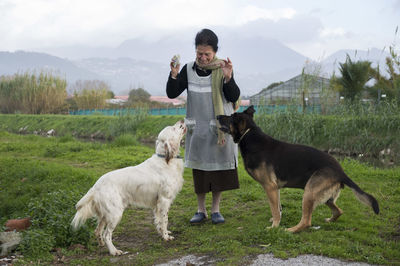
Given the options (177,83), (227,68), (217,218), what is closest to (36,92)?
(177,83)

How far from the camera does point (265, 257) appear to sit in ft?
13.2

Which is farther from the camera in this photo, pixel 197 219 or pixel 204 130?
pixel 197 219

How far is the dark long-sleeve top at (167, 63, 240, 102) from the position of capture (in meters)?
5.23

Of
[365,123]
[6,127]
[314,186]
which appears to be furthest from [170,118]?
[314,186]

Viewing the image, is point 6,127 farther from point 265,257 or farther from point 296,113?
point 265,257

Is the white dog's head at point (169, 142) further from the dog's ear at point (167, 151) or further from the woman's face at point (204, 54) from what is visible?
the woman's face at point (204, 54)

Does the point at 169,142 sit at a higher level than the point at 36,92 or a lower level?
lower

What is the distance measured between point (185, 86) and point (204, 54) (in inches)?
24.4

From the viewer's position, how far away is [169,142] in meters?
5.08

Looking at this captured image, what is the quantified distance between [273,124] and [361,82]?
11692mm

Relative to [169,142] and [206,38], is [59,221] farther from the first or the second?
[206,38]

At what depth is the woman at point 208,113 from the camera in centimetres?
527

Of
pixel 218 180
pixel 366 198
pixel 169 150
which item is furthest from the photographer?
pixel 218 180

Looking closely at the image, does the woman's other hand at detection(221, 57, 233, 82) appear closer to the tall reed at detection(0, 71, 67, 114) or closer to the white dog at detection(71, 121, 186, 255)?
the white dog at detection(71, 121, 186, 255)
